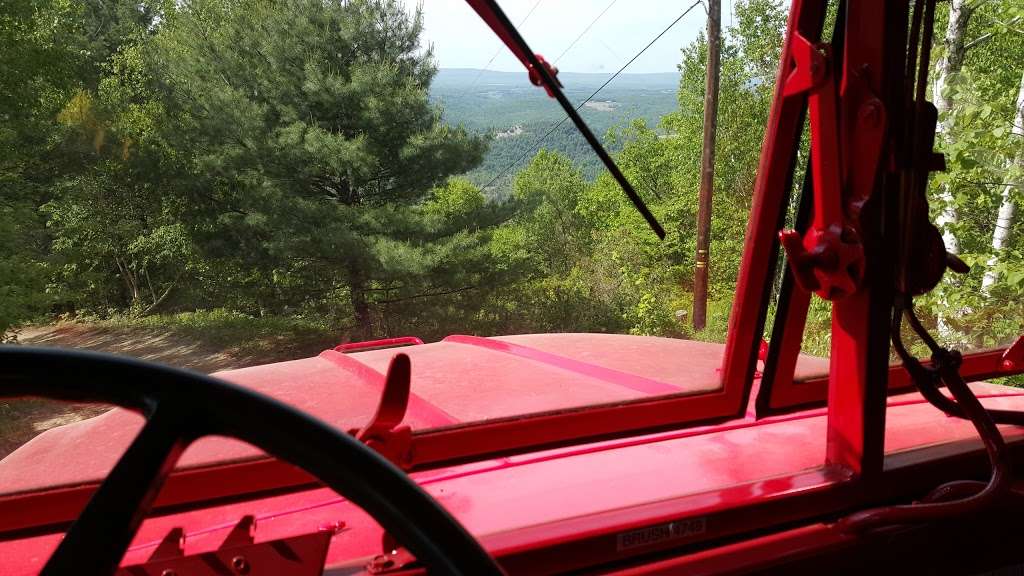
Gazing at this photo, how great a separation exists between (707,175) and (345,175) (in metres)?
1.24

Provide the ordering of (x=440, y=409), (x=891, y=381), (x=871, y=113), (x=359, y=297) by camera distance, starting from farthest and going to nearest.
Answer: (x=359, y=297), (x=891, y=381), (x=440, y=409), (x=871, y=113)

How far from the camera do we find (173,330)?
2004mm

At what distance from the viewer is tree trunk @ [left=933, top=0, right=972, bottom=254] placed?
2549 mm

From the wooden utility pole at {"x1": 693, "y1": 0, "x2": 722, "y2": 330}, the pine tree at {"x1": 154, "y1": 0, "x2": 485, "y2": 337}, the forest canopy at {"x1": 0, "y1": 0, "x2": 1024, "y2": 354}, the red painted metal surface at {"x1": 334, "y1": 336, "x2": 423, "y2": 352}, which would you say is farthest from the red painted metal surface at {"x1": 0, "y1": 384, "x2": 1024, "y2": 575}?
the pine tree at {"x1": 154, "y1": 0, "x2": 485, "y2": 337}

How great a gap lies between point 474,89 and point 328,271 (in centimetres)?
160

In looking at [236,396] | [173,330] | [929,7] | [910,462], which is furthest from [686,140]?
[236,396]

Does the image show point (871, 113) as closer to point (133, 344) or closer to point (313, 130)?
point (133, 344)

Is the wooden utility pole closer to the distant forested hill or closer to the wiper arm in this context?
the distant forested hill

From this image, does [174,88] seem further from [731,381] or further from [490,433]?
[731,381]

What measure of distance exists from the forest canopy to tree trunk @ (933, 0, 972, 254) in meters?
0.01

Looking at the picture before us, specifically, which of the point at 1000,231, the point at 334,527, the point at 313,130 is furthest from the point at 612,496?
the point at 1000,231

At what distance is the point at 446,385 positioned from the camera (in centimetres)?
148

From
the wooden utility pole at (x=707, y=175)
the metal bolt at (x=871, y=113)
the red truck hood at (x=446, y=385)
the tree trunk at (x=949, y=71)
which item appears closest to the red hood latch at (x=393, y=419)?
the red truck hood at (x=446, y=385)

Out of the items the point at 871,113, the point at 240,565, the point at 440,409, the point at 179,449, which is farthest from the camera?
the point at 440,409
